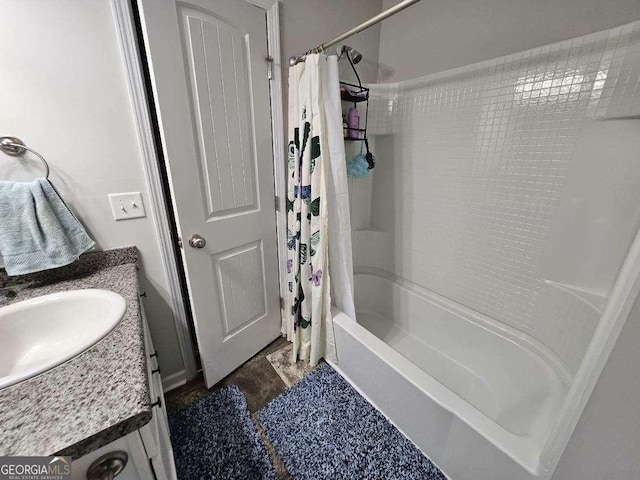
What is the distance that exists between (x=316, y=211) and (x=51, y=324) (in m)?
1.06

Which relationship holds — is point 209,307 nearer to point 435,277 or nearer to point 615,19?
point 435,277

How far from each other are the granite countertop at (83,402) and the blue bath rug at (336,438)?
0.91 meters

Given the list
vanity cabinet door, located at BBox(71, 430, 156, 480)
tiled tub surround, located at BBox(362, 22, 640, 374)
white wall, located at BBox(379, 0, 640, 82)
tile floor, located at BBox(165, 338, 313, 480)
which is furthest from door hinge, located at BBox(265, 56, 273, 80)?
tile floor, located at BBox(165, 338, 313, 480)

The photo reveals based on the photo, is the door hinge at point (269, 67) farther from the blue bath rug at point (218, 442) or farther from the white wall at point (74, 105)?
the blue bath rug at point (218, 442)

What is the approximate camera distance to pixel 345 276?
1.39m

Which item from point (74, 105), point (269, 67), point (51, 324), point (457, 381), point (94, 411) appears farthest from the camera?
point (457, 381)

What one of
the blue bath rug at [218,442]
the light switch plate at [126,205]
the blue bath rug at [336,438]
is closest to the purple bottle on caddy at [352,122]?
the light switch plate at [126,205]

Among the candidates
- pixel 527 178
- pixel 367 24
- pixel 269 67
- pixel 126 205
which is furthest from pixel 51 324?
pixel 527 178

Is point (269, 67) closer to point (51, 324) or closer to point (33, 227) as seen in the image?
point (33, 227)

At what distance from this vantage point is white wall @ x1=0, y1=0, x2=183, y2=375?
2.60 ft

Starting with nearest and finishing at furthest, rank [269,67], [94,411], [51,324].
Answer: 1. [94,411]
2. [51,324]
3. [269,67]

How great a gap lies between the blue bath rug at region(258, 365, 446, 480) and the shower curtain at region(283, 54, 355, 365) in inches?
9.3

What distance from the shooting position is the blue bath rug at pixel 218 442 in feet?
3.39

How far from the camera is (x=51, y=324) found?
0.78 meters
